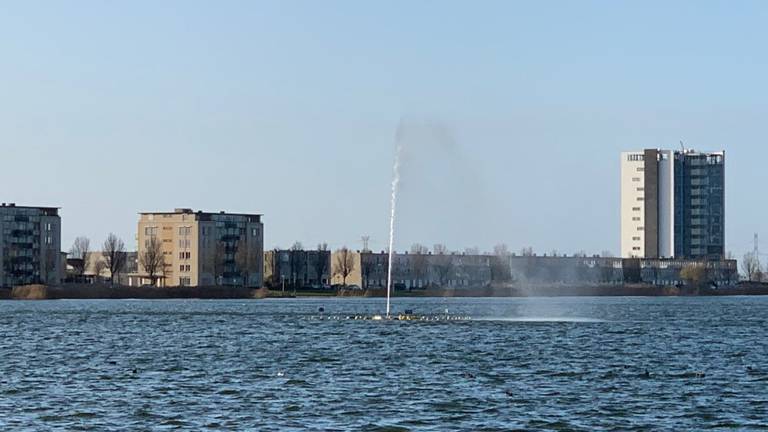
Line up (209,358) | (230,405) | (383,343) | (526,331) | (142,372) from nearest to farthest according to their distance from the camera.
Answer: (230,405)
(142,372)
(209,358)
(383,343)
(526,331)

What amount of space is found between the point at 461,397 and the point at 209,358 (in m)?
23.2

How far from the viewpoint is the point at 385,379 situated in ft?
191

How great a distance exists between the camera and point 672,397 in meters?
51.3

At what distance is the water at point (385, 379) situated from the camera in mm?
44812

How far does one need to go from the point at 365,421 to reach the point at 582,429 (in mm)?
6446

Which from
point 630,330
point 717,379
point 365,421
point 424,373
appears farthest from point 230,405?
point 630,330

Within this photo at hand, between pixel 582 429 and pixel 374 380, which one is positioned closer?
pixel 582 429

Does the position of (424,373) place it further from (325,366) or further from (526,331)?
(526,331)

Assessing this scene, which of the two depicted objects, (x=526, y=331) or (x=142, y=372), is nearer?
(x=142, y=372)

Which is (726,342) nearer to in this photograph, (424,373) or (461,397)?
(424,373)

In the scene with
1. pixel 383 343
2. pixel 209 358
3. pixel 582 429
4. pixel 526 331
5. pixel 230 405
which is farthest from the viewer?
pixel 526 331

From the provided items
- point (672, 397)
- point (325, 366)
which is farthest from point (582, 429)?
point (325, 366)

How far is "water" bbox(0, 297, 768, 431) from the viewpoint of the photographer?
147 ft

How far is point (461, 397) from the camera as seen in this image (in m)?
50.8
